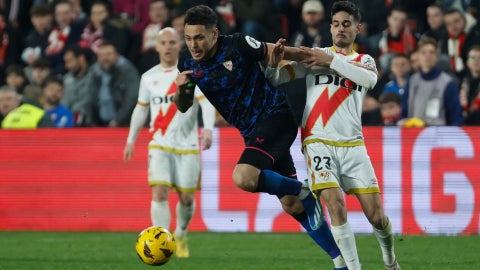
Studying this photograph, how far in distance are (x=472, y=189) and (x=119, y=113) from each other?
563 cm

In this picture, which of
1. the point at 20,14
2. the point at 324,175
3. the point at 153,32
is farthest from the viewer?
the point at 20,14

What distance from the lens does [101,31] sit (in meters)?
19.4

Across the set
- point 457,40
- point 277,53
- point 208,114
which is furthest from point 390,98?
point 277,53

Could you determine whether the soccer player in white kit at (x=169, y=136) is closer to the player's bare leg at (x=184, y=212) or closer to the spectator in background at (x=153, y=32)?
the player's bare leg at (x=184, y=212)

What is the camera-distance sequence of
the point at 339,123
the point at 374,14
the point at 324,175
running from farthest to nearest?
the point at 374,14 → the point at 339,123 → the point at 324,175

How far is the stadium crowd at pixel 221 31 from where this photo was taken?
15938 mm

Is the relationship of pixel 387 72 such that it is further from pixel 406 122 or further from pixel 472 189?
pixel 472 189

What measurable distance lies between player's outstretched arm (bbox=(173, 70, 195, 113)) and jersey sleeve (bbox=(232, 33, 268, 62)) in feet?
1.50

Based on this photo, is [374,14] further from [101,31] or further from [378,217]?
[378,217]

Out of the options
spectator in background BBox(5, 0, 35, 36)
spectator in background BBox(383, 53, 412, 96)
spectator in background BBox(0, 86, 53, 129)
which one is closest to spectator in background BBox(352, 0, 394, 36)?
spectator in background BBox(383, 53, 412, 96)

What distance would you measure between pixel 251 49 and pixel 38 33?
11562 millimetres

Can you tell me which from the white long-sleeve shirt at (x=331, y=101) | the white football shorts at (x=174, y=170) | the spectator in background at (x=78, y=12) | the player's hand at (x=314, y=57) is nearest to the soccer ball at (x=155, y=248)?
the white long-sleeve shirt at (x=331, y=101)

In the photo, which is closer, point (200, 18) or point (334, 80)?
point (200, 18)

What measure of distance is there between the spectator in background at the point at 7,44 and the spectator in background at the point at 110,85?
2633mm
